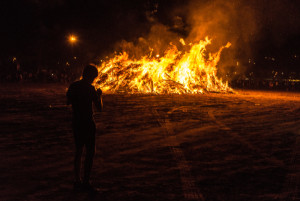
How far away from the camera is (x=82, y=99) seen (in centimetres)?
469

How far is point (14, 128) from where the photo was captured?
9.42 m

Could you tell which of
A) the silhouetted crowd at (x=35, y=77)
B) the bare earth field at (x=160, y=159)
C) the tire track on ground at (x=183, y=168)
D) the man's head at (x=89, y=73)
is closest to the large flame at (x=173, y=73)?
the bare earth field at (x=160, y=159)

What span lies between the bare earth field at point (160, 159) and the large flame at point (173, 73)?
12.5 m

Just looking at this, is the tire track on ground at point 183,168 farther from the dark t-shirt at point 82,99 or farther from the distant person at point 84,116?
the dark t-shirt at point 82,99

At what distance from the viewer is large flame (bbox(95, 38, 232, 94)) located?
2358cm

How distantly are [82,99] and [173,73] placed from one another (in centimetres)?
1981

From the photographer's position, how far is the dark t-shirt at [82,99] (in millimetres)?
4668

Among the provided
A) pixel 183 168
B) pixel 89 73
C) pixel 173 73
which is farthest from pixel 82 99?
pixel 173 73

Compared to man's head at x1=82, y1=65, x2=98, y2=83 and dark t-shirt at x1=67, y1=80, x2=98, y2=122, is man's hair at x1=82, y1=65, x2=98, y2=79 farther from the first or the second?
dark t-shirt at x1=67, y1=80, x2=98, y2=122

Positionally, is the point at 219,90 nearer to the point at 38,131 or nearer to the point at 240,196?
the point at 38,131

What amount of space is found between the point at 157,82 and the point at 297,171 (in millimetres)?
18384

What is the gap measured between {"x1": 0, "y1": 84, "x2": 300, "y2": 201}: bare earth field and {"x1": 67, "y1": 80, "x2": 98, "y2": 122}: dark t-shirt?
111 cm

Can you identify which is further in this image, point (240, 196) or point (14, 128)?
point (14, 128)

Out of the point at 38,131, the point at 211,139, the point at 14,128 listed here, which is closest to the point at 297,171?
the point at 211,139
